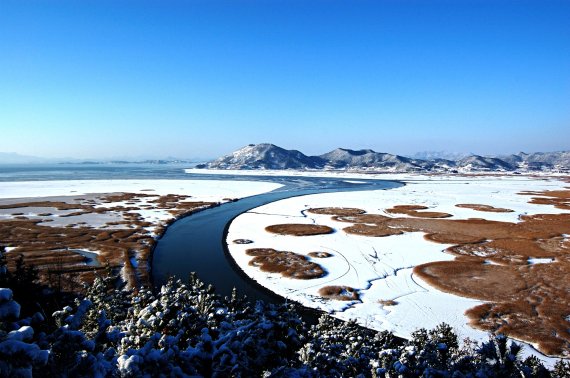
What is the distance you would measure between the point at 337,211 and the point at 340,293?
3737 cm

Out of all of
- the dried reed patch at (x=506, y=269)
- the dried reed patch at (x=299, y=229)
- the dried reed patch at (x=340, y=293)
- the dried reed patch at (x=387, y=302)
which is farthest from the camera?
the dried reed patch at (x=299, y=229)

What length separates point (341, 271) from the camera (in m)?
31.1

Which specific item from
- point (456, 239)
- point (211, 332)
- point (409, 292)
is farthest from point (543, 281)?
point (211, 332)

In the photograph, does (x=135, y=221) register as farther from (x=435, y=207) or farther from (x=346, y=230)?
(x=435, y=207)

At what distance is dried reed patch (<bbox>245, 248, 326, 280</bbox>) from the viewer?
1198 inches

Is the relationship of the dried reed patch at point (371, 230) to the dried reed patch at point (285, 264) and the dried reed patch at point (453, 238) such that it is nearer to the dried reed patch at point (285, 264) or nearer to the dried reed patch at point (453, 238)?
the dried reed patch at point (453, 238)

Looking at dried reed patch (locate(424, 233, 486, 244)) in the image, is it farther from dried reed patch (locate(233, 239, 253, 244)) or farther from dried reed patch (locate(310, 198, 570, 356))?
dried reed patch (locate(233, 239, 253, 244))

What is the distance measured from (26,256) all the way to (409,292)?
3420cm

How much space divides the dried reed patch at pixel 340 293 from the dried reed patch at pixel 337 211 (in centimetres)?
3360

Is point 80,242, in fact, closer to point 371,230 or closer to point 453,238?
point 371,230

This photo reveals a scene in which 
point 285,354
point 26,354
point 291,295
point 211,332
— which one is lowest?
point 291,295

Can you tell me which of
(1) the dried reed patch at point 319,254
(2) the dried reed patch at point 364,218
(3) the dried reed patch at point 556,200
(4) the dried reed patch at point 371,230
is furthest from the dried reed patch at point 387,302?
(3) the dried reed patch at point 556,200

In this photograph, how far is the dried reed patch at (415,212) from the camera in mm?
60375

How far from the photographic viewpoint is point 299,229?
159 feet
